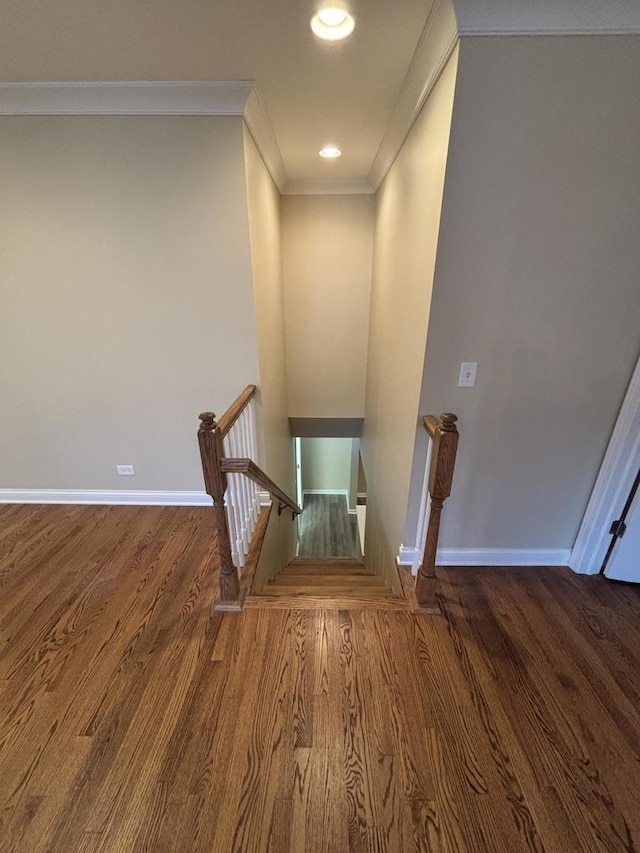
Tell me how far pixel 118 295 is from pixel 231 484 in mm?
1444

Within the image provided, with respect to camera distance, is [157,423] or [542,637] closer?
[542,637]

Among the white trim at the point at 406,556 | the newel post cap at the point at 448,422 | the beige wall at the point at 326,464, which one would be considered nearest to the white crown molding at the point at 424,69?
the newel post cap at the point at 448,422

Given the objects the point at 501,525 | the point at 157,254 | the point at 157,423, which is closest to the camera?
the point at 501,525

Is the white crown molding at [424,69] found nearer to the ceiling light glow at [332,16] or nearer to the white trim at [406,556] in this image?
the ceiling light glow at [332,16]

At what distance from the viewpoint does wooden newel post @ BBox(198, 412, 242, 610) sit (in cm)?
148

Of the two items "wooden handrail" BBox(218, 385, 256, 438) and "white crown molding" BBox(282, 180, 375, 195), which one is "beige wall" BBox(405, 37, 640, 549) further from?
"white crown molding" BBox(282, 180, 375, 195)

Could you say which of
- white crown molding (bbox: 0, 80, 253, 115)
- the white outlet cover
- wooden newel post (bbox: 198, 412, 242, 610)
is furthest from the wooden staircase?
white crown molding (bbox: 0, 80, 253, 115)

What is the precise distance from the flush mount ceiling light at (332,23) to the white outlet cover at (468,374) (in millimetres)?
1394

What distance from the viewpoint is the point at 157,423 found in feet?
8.16

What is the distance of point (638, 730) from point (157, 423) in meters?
2.89

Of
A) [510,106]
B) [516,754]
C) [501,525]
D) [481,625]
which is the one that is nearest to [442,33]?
[510,106]

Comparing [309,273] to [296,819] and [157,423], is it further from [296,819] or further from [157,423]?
[296,819]

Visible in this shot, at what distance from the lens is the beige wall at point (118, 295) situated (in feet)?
6.26

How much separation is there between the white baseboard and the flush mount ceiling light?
240 centimetres
